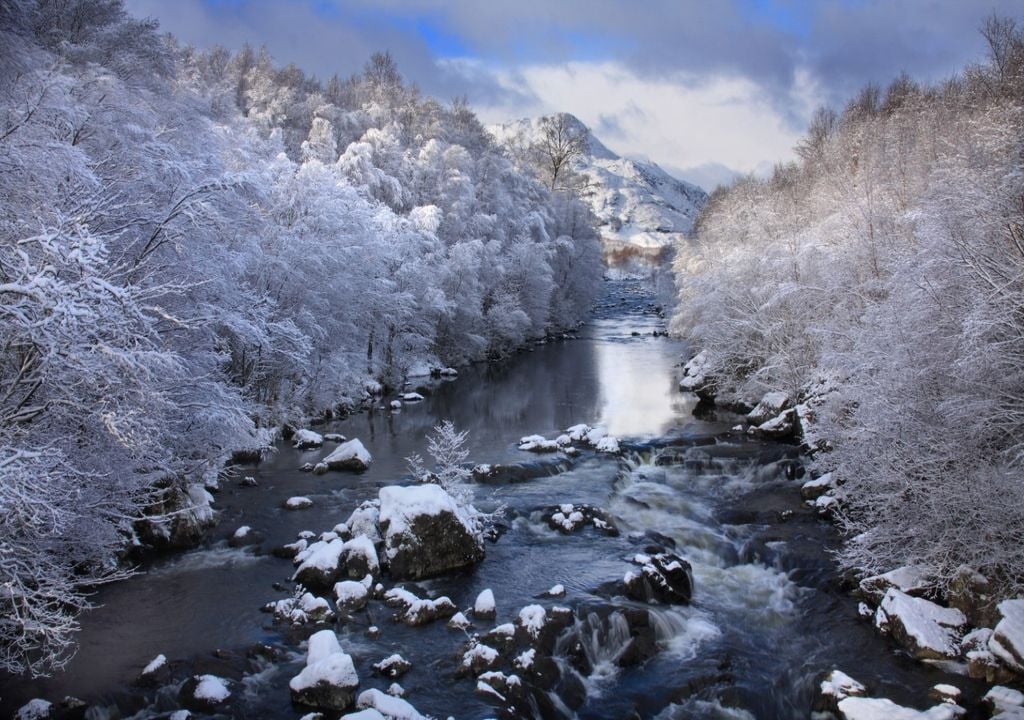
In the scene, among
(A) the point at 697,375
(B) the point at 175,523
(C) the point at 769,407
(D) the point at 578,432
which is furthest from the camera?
(A) the point at 697,375

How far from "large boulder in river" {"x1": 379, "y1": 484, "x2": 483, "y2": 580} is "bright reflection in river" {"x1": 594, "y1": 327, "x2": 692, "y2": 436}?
38.3ft

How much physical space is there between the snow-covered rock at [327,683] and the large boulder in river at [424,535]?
3.38m

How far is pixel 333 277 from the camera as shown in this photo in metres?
25.2

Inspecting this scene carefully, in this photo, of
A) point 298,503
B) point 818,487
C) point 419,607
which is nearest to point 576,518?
point 419,607

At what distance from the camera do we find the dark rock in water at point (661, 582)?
1203 centimetres

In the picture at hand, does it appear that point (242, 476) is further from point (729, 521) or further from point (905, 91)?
point (905, 91)

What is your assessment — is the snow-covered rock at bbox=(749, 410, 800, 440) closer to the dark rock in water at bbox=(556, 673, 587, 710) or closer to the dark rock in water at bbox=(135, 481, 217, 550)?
the dark rock in water at bbox=(556, 673, 587, 710)

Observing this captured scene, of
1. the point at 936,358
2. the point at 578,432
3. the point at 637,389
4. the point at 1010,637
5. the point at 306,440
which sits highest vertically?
the point at 936,358

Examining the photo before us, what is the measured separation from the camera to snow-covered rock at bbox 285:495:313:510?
1586cm

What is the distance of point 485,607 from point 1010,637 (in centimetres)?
795

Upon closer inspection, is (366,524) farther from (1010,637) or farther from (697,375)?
(697,375)

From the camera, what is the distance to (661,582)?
40.1 ft

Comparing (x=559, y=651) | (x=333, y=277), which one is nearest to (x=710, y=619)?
(x=559, y=651)

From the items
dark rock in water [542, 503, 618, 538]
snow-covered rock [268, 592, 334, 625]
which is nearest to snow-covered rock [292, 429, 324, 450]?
dark rock in water [542, 503, 618, 538]
